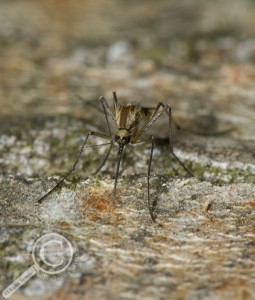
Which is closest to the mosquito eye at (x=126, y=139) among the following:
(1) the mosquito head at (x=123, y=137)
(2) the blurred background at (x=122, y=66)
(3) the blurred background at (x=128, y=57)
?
(1) the mosquito head at (x=123, y=137)

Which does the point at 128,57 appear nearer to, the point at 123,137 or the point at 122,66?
the point at 122,66

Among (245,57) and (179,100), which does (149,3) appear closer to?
(245,57)

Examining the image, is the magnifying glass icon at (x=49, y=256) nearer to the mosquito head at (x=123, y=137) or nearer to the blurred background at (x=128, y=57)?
the mosquito head at (x=123, y=137)

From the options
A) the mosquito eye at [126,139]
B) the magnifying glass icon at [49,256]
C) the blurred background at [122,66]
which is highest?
the blurred background at [122,66]

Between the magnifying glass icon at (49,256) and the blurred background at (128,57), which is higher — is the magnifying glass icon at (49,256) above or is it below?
below

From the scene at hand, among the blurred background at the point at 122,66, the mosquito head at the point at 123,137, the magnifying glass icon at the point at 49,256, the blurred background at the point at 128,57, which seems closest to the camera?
the magnifying glass icon at the point at 49,256

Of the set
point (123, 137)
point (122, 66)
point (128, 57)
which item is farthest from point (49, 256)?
point (128, 57)

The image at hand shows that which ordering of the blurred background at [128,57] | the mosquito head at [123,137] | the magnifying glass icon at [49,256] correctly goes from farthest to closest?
the blurred background at [128,57] → the mosquito head at [123,137] → the magnifying glass icon at [49,256]
